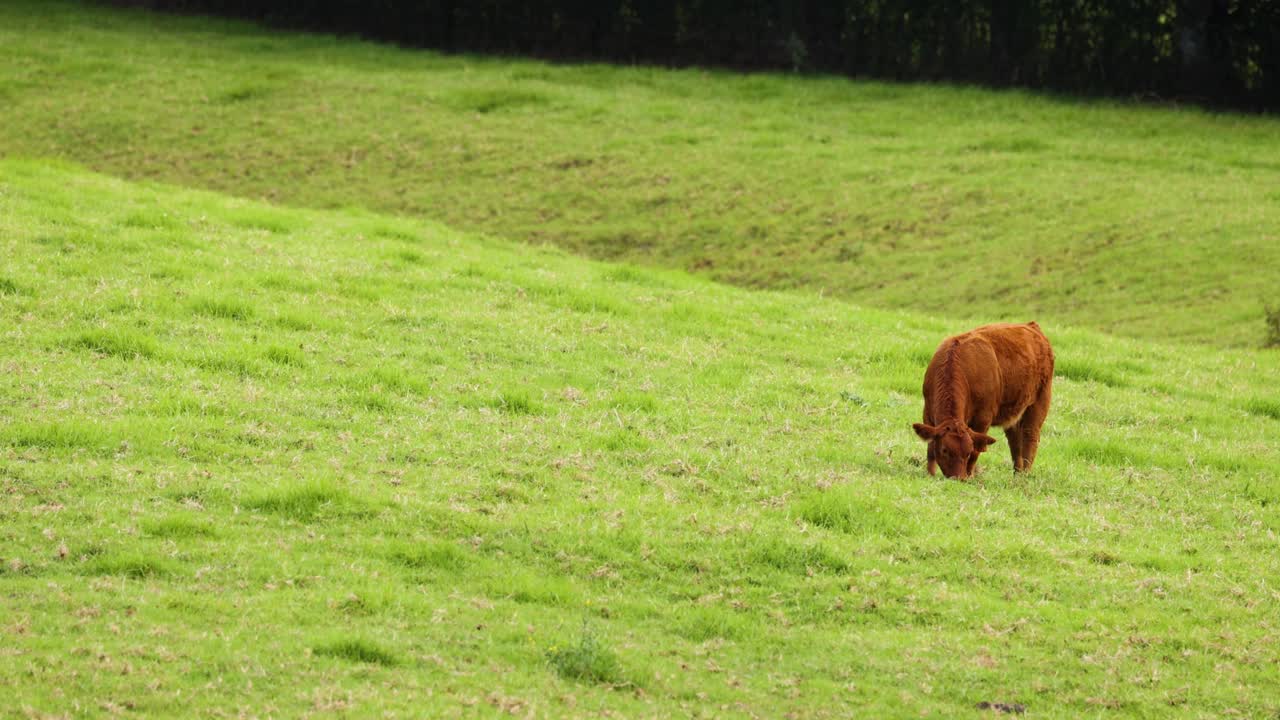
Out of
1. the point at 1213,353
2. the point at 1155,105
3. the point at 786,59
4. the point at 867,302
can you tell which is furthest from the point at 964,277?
the point at 786,59

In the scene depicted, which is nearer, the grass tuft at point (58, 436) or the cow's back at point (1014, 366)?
the grass tuft at point (58, 436)

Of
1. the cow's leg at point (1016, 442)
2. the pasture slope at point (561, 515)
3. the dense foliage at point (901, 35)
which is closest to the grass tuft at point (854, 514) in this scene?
the pasture slope at point (561, 515)

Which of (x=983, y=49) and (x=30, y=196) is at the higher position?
(x=983, y=49)

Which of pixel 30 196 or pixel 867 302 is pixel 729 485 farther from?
pixel 30 196

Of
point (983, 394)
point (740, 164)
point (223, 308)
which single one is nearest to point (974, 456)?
point (983, 394)

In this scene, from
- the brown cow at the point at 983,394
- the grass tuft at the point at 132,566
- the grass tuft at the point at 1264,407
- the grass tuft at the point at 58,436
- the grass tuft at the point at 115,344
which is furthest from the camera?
the grass tuft at the point at 1264,407

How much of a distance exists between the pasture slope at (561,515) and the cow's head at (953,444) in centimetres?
30

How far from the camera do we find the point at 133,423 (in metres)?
14.2

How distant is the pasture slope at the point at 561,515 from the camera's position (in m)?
10.0

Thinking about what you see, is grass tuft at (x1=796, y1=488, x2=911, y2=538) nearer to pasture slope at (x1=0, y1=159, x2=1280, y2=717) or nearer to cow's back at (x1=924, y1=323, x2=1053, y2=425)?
pasture slope at (x1=0, y1=159, x2=1280, y2=717)

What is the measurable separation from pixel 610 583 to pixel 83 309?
964 centimetres

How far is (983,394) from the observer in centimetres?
1465

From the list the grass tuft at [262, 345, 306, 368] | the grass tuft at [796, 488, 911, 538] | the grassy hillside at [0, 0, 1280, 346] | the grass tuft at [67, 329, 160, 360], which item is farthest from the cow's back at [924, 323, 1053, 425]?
the grassy hillside at [0, 0, 1280, 346]

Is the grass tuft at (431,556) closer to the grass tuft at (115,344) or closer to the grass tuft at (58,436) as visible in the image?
the grass tuft at (58,436)
